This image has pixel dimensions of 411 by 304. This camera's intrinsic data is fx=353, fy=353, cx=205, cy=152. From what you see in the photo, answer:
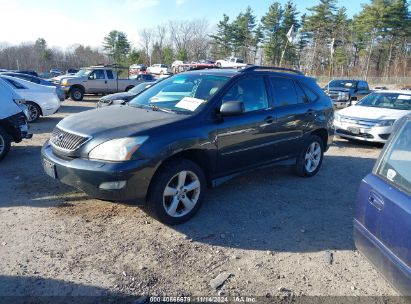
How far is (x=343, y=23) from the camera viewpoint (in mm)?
57219

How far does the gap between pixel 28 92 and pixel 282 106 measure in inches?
356

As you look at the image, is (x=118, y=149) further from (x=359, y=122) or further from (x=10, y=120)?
(x=359, y=122)

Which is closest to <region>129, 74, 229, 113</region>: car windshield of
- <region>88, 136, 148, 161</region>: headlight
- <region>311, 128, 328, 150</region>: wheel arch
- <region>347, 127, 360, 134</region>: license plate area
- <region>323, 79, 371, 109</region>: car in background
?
<region>88, 136, 148, 161</region>: headlight

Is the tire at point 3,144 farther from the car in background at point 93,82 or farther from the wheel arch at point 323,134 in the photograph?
the car in background at point 93,82

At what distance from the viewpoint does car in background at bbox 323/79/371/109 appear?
1781 cm

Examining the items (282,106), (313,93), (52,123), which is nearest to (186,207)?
(282,106)

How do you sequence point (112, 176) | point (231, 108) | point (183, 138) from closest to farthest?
point (112, 176) → point (183, 138) → point (231, 108)

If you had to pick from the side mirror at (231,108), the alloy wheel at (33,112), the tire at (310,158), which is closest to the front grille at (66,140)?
→ the side mirror at (231,108)

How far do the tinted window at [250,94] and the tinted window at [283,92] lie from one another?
0.79 ft

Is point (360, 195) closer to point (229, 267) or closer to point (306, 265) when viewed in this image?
point (306, 265)

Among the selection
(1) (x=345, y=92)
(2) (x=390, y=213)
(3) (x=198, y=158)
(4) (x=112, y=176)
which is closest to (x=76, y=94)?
(1) (x=345, y=92)

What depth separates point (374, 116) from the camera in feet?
30.1

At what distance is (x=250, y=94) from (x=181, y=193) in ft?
5.77

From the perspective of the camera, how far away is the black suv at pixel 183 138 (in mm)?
3609
